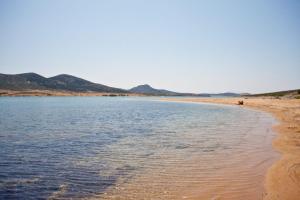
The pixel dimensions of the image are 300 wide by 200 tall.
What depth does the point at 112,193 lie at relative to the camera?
10914mm

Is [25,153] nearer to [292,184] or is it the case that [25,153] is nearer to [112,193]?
[112,193]

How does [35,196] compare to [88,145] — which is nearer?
[35,196]

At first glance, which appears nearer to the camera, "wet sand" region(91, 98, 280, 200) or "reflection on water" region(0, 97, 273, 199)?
"wet sand" region(91, 98, 280, 200)

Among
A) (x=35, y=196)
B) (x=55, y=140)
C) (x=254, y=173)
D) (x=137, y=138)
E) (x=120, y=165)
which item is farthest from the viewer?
(x=137, y=138)

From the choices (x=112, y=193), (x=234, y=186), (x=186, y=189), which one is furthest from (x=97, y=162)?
(x=234, y=186)

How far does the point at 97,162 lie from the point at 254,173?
7664 millimetres

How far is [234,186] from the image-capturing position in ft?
37.7

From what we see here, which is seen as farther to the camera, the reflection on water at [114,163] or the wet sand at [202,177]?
the reflection on water at [114,163]

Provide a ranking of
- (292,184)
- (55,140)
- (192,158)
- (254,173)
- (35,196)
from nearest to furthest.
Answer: (35,196) → (292,184) → (254,173) → (192,158) → (55,140)

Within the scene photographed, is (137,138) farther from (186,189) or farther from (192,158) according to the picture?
(186,189)

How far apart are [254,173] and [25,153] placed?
12.5 m

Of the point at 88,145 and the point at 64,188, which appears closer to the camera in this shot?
the point at 64,188

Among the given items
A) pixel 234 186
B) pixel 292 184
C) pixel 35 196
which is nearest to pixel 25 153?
pixel 35 196

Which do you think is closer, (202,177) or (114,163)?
(202,177)
